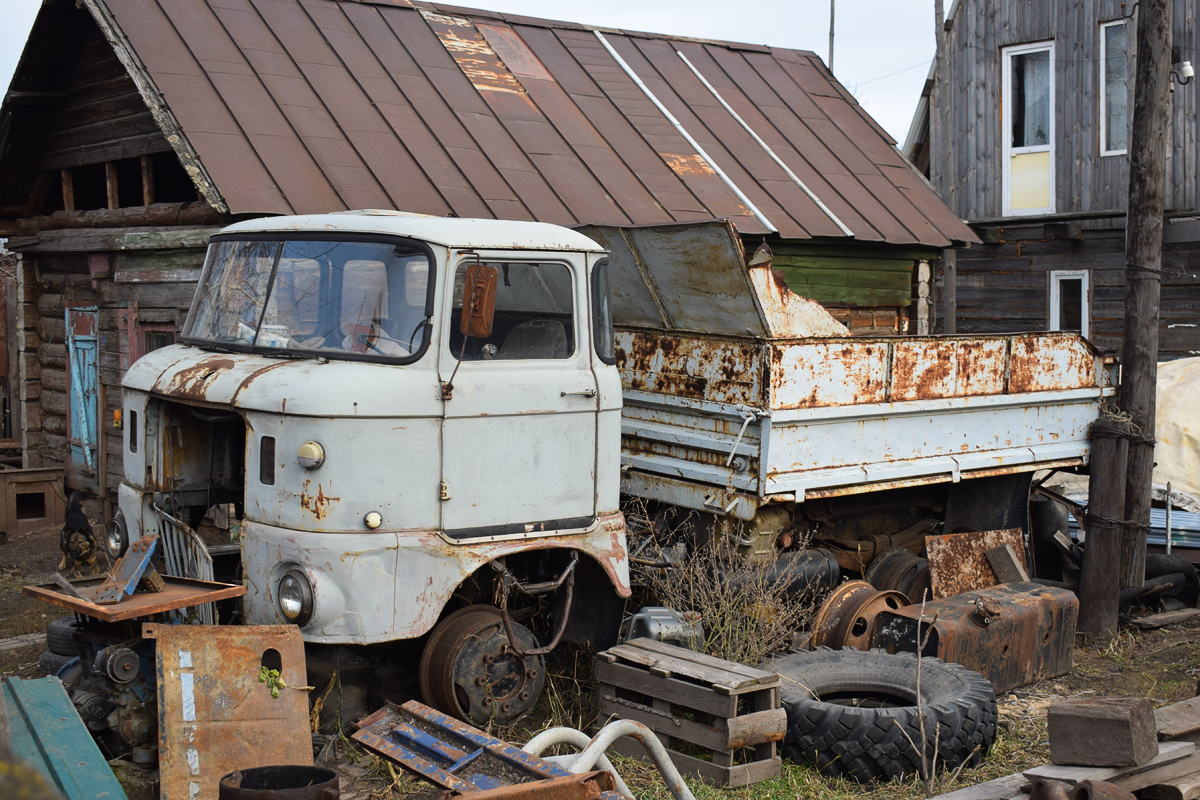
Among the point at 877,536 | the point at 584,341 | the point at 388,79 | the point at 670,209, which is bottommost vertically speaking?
the point at 877,536

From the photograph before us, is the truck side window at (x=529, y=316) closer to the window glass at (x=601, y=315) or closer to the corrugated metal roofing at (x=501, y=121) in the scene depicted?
the window glass at (x=601, y=315)

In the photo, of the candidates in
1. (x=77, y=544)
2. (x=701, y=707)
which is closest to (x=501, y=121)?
(x=77, y=544)

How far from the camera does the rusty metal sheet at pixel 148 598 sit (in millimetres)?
4344

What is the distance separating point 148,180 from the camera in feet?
30.9

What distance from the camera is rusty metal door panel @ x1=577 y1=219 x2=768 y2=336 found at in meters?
6.84

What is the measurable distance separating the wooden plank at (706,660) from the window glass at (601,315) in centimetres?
145

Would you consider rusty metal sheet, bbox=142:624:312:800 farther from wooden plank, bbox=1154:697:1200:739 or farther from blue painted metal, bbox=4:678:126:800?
wooden plank, bbox=1154:697:1200:739

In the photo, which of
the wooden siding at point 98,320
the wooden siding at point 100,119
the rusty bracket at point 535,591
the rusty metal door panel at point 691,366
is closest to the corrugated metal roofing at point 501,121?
the wooden siding at point 100,119

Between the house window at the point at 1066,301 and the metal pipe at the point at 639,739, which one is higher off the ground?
the house window at the point at 1066,301

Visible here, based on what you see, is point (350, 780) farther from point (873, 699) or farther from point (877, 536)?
point (877, 536)

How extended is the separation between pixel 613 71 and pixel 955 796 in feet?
30.7

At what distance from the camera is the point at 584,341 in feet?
18.0

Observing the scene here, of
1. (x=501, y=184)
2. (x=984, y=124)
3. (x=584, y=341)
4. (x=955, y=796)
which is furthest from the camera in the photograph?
(x=984, y=124)

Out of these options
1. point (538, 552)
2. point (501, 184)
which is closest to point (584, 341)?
point (538, 552)
